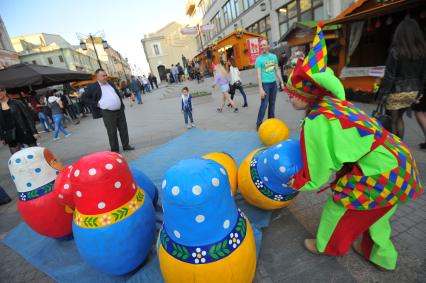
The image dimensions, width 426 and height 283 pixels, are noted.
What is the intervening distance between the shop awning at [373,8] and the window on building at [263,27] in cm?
1367

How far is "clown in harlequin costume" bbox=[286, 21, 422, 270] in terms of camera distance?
1.50 meters

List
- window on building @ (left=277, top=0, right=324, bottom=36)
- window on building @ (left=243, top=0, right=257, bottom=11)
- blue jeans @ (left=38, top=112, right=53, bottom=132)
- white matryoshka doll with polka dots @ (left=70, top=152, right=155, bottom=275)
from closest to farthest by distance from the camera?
1. white matryoshka doll with polka dots @ (left=70, top=152, right=155, bottom=275)
2. blue jeans @ (left=38, top=112, right=53, bottom=132)
3. window on building @ (left=277, top=0, right=324, bottom=36)
4. window on building @ (left=243, top=0, right=257, bottom=11)

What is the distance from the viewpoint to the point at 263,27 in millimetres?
20922

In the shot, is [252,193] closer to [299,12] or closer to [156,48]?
[299,12]

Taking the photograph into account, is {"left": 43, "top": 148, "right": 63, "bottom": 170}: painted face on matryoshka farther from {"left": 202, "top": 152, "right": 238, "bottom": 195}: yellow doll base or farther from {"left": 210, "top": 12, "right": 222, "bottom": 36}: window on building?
{"left": 210, "top": 12, "right": 222, "bottom": 36}: window on building

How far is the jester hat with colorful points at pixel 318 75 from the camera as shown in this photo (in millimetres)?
1592

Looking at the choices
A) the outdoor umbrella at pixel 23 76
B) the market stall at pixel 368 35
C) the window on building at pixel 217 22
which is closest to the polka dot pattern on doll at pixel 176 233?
the market stall at pixel 368 35

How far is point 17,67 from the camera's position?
6617mm

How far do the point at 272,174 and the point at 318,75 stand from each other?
1.11 m

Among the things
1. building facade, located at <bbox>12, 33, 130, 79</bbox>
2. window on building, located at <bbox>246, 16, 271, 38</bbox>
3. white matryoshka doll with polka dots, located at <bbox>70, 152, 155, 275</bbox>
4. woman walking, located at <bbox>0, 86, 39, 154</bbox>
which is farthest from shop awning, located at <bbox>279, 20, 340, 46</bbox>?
building facade, located at <bbox>12, 33, 130, 79</bbox>

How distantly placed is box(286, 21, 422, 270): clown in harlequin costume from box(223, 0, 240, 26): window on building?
27141 millimetres

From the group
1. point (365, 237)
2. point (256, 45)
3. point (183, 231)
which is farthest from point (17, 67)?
point (256, 45)

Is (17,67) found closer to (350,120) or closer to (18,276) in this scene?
(18,276)

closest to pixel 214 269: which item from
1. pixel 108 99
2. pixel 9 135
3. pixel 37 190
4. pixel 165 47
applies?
pixel 37 190
